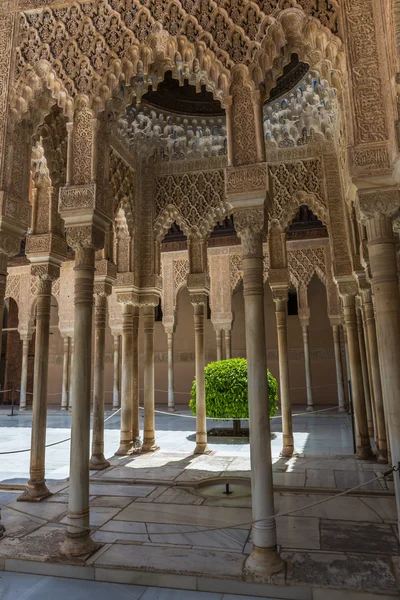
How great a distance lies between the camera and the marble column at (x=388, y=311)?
130 inches

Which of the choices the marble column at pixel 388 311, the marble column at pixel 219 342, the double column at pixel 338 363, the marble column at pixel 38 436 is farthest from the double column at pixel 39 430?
the double column at pixel 338 363

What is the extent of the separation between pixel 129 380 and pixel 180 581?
4645 mm

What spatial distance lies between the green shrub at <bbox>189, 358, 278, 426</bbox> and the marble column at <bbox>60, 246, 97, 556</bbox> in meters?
5.40

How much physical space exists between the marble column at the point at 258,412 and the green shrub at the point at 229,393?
545cm

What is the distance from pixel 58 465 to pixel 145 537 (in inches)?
140

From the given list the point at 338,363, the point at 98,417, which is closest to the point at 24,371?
the point at 98,417

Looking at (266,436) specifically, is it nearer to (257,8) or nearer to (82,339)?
(82,339)

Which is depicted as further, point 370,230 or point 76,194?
point 76,194

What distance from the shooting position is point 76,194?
4.27m

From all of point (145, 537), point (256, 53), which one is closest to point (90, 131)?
point (256, 53)

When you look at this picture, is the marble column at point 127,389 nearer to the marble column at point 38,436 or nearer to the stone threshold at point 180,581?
the marble column at point 38,436

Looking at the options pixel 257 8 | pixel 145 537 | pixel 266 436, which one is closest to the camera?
pixel 266 436

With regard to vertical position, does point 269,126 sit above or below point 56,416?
above

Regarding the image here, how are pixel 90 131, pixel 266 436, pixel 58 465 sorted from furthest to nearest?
pixel 58 465 → pixel 90 131 → pixel 266 436
